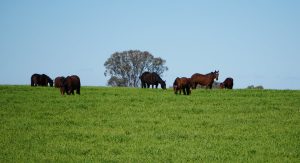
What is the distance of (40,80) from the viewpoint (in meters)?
42.6

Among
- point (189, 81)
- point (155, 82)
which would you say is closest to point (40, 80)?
point (155, 82)

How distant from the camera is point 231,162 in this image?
12.7m

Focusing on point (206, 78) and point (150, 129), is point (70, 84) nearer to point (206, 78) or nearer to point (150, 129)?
point (206, 78)

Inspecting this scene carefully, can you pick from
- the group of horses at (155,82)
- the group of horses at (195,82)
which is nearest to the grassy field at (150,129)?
the group of horses at (155,82)

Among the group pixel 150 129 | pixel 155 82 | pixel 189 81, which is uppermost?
pixel 155 82

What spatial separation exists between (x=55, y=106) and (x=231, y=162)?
12808 millimetres

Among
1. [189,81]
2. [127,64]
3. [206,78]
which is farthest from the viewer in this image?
[127,64]

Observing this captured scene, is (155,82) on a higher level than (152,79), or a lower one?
lower

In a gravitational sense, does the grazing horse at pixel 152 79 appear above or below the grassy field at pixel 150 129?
above

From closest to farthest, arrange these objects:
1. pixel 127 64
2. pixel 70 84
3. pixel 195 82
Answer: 1. pixel 70 84
2. pixel 195 82
3. pixel 127 64

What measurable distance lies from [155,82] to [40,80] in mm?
10198

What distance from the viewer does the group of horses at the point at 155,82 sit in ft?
97.1

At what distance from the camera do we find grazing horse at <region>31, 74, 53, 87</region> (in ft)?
139

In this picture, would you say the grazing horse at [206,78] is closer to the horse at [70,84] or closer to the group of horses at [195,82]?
the group of horses at [195,82]
